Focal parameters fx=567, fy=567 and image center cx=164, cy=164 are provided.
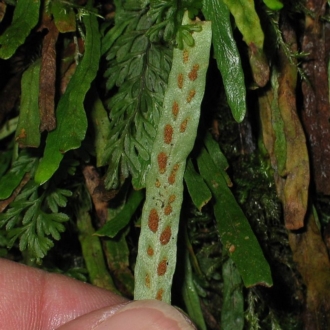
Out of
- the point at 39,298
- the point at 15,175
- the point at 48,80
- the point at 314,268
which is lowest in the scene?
the point at 39,298

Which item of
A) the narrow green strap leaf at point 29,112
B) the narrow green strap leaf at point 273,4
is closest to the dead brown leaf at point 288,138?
the narrow green strap leaf at point 273,4

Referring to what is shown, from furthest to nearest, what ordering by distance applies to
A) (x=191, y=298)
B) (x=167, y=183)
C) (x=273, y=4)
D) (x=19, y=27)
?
(x=191, y=298), (x=19, y=27), (x=167, y=183), (x=273, y=4)

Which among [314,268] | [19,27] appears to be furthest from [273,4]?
[314,268]

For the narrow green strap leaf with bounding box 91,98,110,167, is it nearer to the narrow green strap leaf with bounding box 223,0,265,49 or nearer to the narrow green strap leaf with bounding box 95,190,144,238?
the narrow green strap leaf with bounding box 95,190,144,238

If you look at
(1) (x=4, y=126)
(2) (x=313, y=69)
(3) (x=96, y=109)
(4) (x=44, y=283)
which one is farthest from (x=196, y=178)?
(1) (x=4, y=126)

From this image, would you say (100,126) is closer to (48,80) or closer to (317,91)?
(48,80)

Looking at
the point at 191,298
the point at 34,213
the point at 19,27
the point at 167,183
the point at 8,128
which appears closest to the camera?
the point at 167,183

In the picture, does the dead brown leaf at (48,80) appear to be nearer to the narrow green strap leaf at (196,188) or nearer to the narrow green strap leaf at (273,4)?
the narrow green strap leaf at (196,188)
